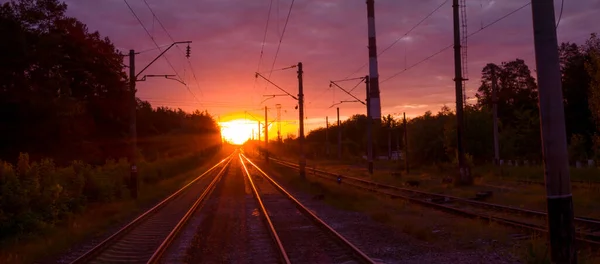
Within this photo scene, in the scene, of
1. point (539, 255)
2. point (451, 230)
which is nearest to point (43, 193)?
point (451, 230)

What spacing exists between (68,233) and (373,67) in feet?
64.5

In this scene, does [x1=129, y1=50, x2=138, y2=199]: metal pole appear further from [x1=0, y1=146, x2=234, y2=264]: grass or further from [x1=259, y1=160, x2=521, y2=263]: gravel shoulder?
[x1=259, y1=160, x2=521, y2=263]: gravel shoulder

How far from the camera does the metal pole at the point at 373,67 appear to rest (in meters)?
30.8

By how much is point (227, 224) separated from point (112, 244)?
16.1 feet

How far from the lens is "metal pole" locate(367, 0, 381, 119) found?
30812 millimetres

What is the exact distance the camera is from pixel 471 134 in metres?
58.7

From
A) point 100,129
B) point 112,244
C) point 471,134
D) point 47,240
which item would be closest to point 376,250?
point 112,244

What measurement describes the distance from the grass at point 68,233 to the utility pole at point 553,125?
1125 cm

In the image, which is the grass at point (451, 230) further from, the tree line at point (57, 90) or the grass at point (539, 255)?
the tree line at point (57, 90)

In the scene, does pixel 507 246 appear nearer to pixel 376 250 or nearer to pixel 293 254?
A: pixel 376 250

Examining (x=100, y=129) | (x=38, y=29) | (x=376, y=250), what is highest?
(x=38, y=29)

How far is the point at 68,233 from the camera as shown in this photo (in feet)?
56.3

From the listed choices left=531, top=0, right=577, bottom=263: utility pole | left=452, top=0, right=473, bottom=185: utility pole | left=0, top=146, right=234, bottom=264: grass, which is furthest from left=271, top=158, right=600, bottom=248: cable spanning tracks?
left=0, top=146, right=234, bottom=264: grass

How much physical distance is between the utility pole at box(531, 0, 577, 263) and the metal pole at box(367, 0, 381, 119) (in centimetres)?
2123
